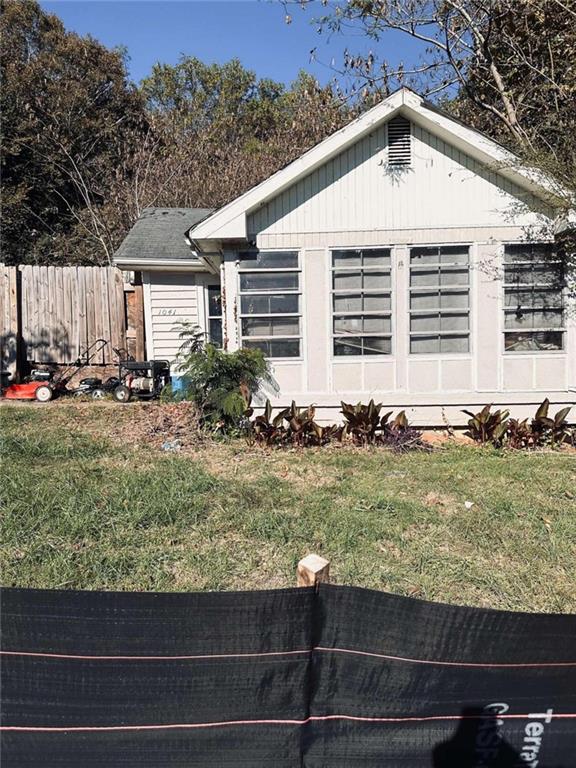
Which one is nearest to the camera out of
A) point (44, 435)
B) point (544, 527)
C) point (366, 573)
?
point (366, 573)

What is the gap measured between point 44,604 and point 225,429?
5.88 metres

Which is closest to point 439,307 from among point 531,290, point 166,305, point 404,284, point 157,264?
point 404,284

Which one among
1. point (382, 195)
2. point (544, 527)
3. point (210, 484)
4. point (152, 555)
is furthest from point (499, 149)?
point (152, 555)

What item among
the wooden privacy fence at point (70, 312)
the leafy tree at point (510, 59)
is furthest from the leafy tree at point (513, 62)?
the wooden privacy fence at point (70, 312)

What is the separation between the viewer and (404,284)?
853 cm

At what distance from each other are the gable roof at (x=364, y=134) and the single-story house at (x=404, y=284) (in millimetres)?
132

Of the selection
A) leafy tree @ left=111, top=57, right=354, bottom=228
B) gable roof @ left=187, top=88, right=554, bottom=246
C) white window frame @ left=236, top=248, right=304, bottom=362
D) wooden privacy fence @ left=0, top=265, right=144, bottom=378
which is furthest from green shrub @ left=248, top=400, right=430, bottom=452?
leafy tree @ left=111, top=57, right=354, bottom=228

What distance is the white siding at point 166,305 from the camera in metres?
11.3

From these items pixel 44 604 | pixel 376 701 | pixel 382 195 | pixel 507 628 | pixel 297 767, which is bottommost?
pixel 297 767

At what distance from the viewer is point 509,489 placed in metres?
5.89

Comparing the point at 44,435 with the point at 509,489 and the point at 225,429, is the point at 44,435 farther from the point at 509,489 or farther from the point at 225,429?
the point at 509,489

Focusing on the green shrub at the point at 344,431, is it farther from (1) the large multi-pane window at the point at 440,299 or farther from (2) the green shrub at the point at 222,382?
(1) the large multi-pane window at the point at 440,299

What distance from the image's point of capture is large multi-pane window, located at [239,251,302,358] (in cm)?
854

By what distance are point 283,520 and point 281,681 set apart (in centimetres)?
263
